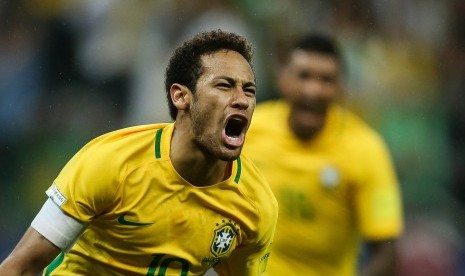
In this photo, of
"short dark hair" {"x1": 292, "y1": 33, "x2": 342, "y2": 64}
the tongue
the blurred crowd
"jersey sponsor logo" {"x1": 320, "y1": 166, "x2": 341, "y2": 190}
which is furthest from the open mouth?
the blurred crowd

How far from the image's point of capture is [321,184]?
464 cm

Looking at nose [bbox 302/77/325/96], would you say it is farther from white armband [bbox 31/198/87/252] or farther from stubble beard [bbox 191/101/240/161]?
white armband [bbox 31/198/87/252]

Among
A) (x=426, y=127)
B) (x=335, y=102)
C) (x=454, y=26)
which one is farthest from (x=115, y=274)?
(x=454, y=26)

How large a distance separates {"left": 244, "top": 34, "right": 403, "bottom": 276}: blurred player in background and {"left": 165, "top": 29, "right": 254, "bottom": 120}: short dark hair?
145 centimetres

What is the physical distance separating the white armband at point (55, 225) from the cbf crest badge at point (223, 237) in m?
0.50

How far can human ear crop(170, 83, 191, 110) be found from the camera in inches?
126

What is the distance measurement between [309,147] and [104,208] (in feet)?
6.16

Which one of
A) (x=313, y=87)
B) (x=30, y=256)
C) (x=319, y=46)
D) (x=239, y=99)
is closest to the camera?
(x=30, y=256)

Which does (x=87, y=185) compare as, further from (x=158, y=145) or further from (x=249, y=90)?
(x=249, y=90)

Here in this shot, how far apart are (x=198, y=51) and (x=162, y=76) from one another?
264 cm

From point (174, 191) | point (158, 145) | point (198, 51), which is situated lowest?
point (174, 191)

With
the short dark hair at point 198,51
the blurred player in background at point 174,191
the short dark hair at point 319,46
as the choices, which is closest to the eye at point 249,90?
the blurred player in background at point 174,191

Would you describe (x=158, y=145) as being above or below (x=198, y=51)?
below

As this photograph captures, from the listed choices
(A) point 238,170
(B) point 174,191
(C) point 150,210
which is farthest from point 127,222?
(A) point 238,170
